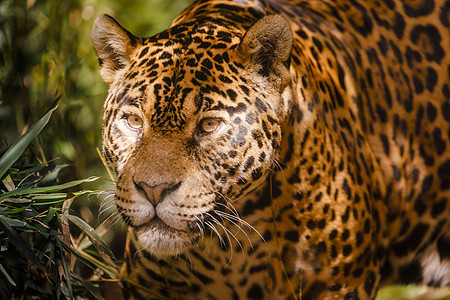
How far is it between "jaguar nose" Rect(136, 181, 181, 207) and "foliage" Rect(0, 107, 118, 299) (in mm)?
530

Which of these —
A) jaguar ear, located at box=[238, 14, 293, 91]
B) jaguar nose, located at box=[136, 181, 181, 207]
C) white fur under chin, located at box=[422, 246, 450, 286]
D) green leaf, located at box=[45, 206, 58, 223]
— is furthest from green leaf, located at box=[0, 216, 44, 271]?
white fur under chin, located at box=[422, 246, 450, 286]

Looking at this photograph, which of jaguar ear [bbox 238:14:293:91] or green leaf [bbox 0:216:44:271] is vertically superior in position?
jaguar ear [bbox 238:14:293:91]

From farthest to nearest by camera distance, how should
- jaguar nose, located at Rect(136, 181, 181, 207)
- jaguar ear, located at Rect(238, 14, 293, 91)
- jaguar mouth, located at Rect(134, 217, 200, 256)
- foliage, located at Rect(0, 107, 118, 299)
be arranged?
1. foliage, located at Rect(0, 107, 118, 299)
2. jaguar ear, located at Rect(238, 14, 293, 91)
3. jaguar mouth, located at Rect(134, 217, 200, 256)
4. jaguar nose, located at Rect(136, 181, 181, 207)

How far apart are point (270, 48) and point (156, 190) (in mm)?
861

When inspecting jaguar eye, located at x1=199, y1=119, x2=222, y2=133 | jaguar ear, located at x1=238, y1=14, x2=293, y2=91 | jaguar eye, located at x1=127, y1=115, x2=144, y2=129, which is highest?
jaguar ear, located at x1=238, y1=14, x2=293, y2=91

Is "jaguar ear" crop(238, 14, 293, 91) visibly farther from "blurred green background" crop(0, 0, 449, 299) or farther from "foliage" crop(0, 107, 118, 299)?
"blurred green background" crop(0, 0, 449, 299)

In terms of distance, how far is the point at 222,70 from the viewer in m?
3.50

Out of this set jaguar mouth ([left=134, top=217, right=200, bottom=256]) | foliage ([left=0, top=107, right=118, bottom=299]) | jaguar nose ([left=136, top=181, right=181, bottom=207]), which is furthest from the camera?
foliage ([left=0, top=107, right=118, bottom=299])

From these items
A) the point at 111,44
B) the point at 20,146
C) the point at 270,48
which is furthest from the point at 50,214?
the point at 270,48

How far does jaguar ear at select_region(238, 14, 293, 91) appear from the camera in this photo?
11.3ft

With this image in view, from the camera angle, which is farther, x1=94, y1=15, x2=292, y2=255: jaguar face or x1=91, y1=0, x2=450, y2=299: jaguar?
x1=91, y1=0, x2=450, y2=299: jaguar

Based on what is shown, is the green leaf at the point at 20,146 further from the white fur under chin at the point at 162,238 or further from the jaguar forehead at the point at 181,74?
the white fur under chin at the point at 162,238

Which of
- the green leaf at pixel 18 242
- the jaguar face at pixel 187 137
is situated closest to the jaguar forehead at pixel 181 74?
the jaguar face at pixel 187 137

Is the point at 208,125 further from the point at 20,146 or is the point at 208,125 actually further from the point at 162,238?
the point at 20,146
